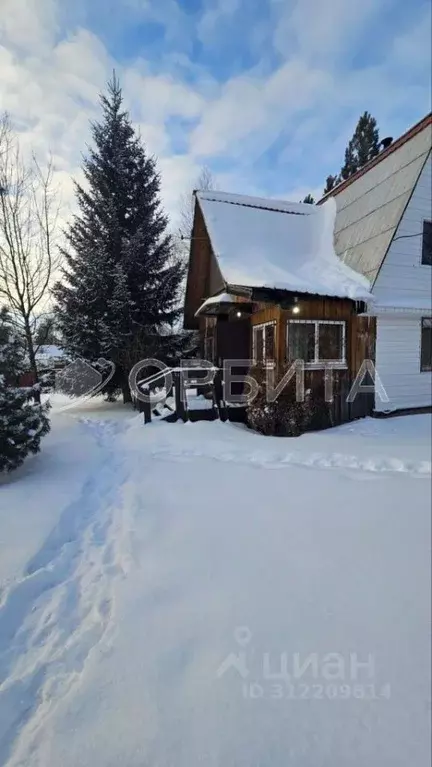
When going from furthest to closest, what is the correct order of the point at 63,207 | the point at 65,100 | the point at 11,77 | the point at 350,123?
the point at 63,207 → the point at 350,123 → the point at 65,100 → the point at 11,77

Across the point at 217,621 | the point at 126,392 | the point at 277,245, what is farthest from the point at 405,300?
the point at 217,621

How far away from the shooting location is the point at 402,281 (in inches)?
287

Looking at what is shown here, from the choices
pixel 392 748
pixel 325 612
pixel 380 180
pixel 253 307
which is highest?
pixel 380 180

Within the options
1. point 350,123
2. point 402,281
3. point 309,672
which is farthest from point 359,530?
point 350,123

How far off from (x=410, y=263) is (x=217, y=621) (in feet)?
25.5

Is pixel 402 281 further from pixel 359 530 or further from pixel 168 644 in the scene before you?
pixel 168 644

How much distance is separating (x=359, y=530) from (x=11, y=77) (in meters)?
5.53

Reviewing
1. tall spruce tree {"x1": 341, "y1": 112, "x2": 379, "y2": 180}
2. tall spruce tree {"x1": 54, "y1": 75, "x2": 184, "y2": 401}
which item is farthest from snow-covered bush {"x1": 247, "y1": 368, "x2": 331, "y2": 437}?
tall spruce tree {"x1": 341, "y1": 112, "x2": 379, "y2": 180}

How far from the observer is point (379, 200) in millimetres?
7266

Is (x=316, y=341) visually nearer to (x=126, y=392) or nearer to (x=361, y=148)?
(x=126, y=392)

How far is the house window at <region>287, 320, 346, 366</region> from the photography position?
6.61 meters

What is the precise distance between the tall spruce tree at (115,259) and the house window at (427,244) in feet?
19.5

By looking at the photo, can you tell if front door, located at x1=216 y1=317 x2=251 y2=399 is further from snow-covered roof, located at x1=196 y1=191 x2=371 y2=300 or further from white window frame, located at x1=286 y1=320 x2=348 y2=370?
white window frame, located at x1=286 y1=320 x2=348 y2=370

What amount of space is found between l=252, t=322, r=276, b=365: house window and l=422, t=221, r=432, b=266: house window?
12.3ft
